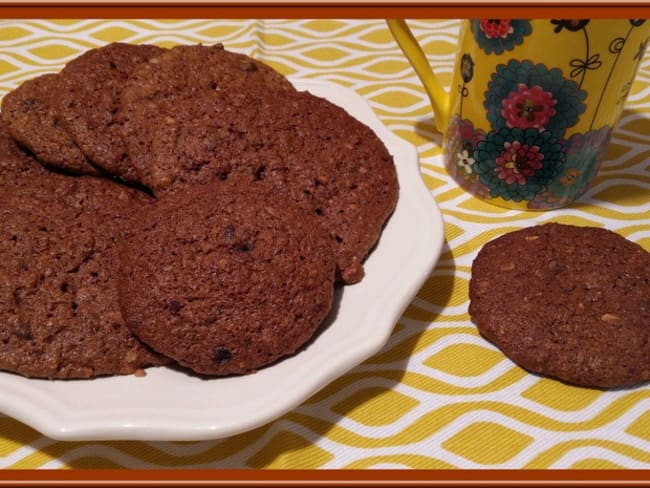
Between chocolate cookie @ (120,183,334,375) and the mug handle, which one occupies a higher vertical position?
the mug handle

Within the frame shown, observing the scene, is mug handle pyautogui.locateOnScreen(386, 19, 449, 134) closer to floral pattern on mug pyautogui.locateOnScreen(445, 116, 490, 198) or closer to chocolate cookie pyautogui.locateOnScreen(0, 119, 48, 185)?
floral pattern on mug pyautogui.locateOnScreen(445, 116, 490, 198)

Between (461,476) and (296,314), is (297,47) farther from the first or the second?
(461,476)

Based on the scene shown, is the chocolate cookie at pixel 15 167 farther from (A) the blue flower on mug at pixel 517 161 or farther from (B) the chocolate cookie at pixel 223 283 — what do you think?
(A) the blue flower on mug at pixel 517 161

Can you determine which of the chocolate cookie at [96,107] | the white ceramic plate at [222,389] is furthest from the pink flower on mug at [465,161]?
the chocolate cookie at [96,107]

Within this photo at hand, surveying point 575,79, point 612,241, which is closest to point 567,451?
point 612,241

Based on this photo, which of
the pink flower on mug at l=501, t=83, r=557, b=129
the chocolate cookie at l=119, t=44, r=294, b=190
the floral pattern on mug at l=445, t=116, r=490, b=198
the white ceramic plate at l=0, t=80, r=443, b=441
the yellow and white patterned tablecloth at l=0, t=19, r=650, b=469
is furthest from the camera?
the floral pattern on mug at l=445, t=116, r=490, b=198

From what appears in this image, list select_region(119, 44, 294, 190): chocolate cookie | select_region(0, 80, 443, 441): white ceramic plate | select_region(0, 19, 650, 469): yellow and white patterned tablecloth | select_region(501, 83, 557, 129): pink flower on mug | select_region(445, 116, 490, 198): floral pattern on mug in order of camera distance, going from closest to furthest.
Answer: select_region(0, 80, 443, 441): white ceramic plate → select_region(0, 19, 650, 469): yellow and white patterned tablecloth → select_region(119, 44, 294, 190): chocolate cookie → select_region(501, 83, 557, 129): pink flower on mug → select_region(445, 116, 490, 198): floral pattern on mug

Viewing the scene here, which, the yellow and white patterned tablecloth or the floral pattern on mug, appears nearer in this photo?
the yellow and white patterned tablecloth

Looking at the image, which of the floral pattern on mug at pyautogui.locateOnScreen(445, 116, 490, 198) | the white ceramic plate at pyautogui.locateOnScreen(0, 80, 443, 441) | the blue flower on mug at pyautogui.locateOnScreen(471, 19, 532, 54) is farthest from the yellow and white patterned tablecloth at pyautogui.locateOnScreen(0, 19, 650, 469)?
the blue flower on mug at pyautogui.locateOnScreen(471, 19, 532, 54)
